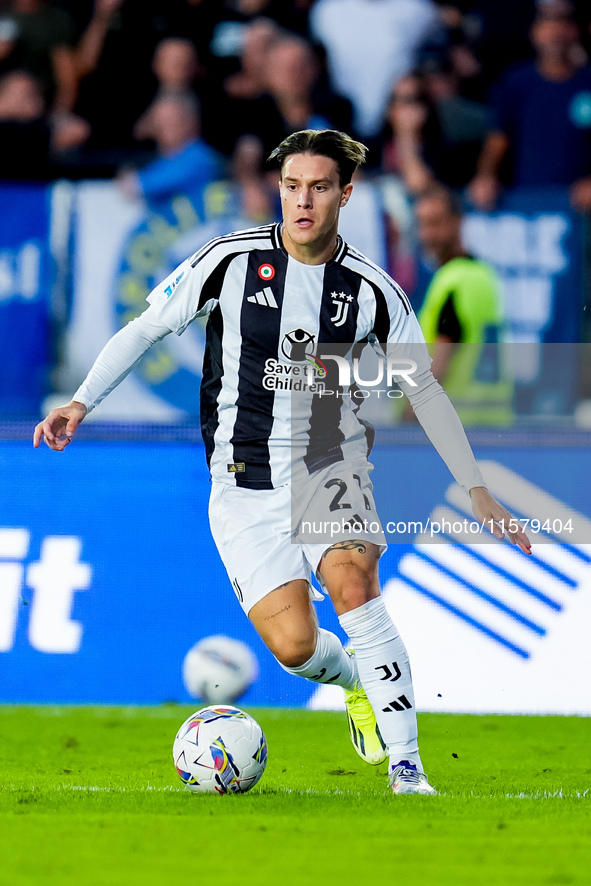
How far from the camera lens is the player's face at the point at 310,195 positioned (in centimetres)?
427

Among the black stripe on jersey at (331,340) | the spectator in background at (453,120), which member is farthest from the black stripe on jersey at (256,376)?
the spectator in background at (453,120)

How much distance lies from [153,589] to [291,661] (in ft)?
6.22

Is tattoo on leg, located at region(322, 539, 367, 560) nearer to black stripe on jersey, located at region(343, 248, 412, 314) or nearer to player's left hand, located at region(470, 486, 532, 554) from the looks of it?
player's left hand, located at region(470, 486, 532, 554)

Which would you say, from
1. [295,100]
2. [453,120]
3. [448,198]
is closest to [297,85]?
[295,100]

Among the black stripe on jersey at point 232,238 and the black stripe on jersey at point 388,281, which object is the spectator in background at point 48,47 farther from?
the black stripe on jersey at point 388,281

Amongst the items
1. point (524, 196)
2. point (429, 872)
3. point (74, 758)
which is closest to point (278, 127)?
point (524, 196)

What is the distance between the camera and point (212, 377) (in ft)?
14.9

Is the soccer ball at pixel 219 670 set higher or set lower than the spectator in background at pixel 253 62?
lower

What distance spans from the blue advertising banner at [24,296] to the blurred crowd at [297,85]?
0.77 meters

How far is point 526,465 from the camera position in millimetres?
6152

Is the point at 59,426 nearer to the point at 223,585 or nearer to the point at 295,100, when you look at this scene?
the point at 223,585

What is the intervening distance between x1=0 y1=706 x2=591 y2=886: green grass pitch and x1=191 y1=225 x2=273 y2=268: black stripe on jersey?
72.2 inches

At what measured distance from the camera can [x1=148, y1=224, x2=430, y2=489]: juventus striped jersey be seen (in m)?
4.42

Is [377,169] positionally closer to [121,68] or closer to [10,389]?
[121,68]
